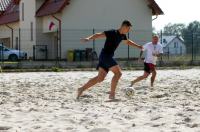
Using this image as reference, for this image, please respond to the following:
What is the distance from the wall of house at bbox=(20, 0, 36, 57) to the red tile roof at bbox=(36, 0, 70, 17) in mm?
1216

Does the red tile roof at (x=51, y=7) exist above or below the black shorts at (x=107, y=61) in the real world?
above

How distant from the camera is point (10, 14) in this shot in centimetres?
5344

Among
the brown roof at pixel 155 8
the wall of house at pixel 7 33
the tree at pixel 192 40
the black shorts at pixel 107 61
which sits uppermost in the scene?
the brown roof at pixel 155 8

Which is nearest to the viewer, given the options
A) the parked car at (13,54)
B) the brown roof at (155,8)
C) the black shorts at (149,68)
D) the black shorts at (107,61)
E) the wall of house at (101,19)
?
the black shorts at (107,61)

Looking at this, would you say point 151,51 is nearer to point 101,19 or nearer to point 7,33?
point 101,19

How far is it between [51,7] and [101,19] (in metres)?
4.00

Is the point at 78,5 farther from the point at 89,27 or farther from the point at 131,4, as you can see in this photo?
the point at 131,4

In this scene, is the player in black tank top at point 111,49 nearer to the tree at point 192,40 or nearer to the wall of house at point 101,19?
the tree at point 192,40

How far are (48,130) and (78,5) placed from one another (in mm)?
32936

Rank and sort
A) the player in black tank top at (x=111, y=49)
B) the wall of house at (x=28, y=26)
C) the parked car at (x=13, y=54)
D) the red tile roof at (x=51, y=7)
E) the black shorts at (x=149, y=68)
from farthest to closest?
the wall of house at (x=28, y=26) → the parked car at (x=13, y=54) → the red tile roof at (x=51, y=7) → the black shorts at (x=149, y=68) → the player in black tank top at (x=111, y=49)

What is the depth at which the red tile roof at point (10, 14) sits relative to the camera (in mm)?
50688

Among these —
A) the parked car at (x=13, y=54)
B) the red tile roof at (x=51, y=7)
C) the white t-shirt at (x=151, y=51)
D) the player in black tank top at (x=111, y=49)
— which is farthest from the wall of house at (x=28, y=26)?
the player in black tank top at (x=111, y=49)

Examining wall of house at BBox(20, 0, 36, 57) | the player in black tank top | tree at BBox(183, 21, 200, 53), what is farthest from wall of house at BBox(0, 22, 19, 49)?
the player in black tank top

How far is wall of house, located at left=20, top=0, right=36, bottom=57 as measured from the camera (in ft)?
138
